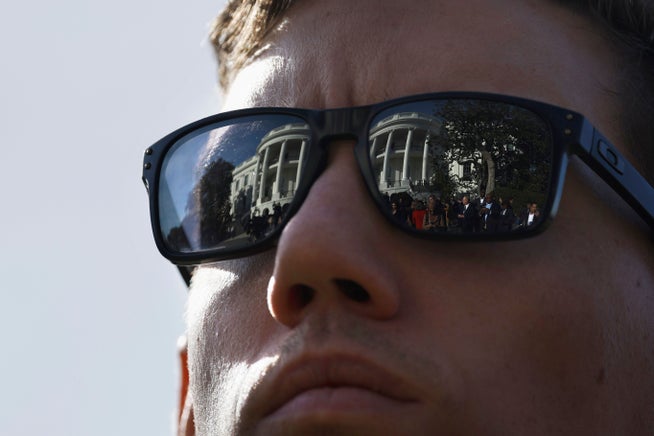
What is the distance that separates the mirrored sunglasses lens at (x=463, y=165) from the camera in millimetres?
2070

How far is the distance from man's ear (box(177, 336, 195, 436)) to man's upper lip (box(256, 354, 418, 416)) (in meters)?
0.99

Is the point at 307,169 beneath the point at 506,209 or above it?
above

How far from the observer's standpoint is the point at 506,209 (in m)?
2.07

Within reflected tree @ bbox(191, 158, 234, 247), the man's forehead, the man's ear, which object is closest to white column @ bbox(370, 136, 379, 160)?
the man's forehead

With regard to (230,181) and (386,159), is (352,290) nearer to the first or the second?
(386,159)

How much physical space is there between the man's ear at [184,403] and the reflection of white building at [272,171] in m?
0.87

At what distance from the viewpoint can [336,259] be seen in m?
1.93

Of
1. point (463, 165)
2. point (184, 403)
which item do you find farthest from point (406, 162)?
point (184, 403)

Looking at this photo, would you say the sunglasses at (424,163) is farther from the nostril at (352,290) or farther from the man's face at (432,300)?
the nostril at (352,290)

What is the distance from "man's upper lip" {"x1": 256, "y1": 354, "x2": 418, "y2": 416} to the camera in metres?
1.86

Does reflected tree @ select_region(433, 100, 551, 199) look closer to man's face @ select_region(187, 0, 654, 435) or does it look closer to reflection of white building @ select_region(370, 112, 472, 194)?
reflection of white building @ select_region(370, 112, 472, 194)

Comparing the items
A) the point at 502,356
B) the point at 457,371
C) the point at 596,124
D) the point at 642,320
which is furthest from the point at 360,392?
the point at 596,124

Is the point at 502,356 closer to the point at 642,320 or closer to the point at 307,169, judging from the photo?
the point at 642,320

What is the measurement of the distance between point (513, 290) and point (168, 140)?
1.18m
